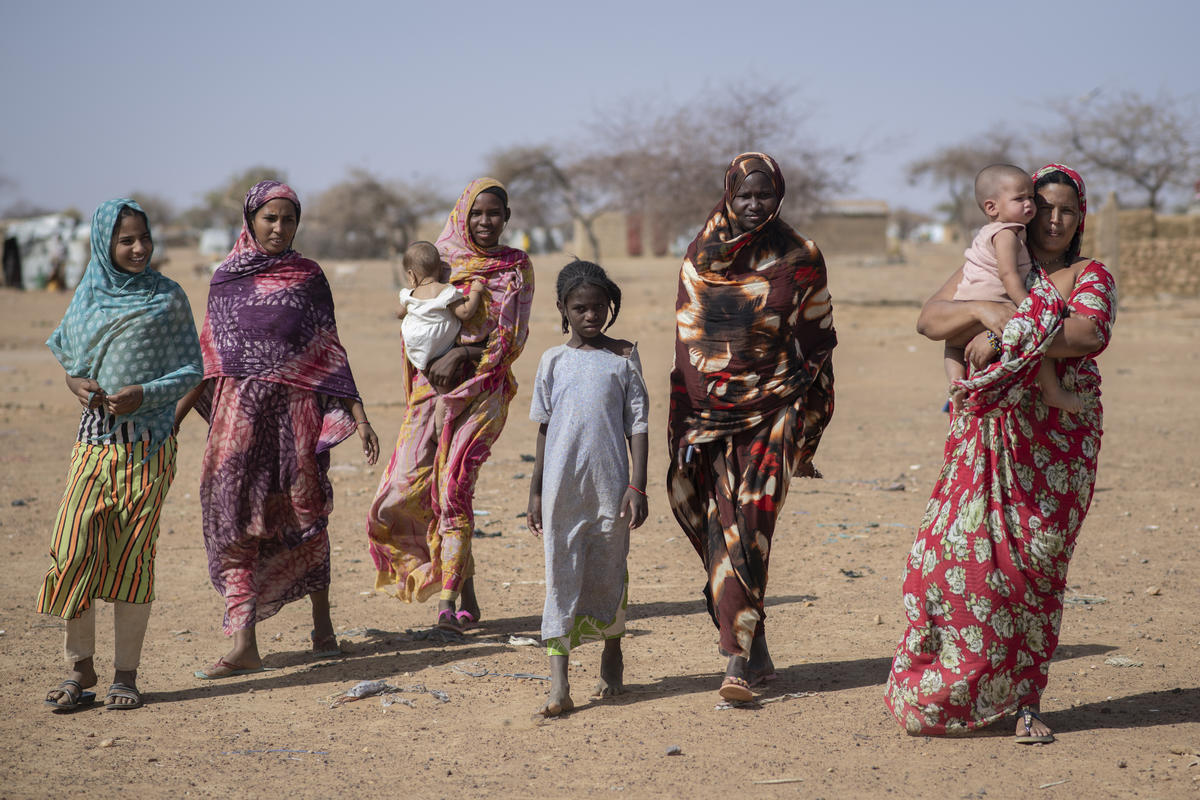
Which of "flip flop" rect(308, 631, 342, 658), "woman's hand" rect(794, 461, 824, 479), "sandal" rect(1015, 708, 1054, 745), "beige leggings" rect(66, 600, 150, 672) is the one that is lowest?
"flip flop" rect(308, 631, 342, 658)

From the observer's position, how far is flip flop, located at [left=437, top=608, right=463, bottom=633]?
5.38 meters

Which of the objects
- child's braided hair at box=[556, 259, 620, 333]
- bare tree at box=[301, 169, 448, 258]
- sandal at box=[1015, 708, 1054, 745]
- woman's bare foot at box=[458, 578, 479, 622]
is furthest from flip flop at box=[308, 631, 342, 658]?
bare tree at box=[301, 169, 448, 258]

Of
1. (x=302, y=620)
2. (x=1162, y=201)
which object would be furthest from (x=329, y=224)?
(x=302, y=620)

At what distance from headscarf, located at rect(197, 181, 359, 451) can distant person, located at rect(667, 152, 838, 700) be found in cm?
153

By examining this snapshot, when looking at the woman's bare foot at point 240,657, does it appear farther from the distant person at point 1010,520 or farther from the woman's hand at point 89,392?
the distant person at point 1010,520

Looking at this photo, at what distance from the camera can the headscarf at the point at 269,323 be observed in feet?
16.4

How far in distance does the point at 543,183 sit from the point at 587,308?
3460 cm

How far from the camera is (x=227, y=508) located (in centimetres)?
494

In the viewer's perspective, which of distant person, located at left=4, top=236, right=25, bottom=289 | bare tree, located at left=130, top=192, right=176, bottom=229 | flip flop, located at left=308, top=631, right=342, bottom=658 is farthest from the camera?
bare tree, located at left=130, top=192, right=176, bottom=229

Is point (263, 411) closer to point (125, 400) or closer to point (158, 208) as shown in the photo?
point (125, 400)

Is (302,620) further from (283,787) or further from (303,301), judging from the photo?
(283,787)

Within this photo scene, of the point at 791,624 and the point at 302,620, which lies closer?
the point at 791,624

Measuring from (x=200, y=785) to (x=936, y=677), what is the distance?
2357 mm

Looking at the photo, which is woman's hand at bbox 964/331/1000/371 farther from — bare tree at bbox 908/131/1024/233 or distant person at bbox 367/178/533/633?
bare tree at bbox 908/131/1024/233
